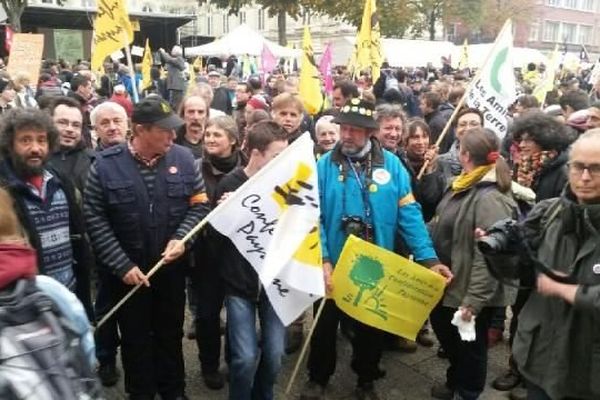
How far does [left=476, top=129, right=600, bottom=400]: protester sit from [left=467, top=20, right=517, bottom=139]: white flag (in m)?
2.75

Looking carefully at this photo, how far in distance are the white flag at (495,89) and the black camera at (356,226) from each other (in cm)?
220

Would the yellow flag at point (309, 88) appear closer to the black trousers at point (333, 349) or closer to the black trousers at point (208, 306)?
the black trousers at point (208, 306)

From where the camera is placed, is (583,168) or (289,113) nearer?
(583,168)

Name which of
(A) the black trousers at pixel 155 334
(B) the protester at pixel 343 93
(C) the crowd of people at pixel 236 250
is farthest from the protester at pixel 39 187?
(B) the protester at pixel 343 93

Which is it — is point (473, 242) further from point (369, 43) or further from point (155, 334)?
point (369, 43)

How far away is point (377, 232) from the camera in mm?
3787

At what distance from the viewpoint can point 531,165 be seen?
4.23 metres

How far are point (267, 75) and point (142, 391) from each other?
39.7ft

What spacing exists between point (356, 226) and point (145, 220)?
1.26m

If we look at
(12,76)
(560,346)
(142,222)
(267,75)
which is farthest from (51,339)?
(267,75)

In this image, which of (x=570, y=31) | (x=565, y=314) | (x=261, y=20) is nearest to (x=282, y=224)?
(x=565, y=314)

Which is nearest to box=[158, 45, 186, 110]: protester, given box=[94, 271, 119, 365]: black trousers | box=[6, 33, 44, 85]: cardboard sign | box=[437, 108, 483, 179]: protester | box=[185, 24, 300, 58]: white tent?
box=[6, 33, 44, 85]: cardboard sign

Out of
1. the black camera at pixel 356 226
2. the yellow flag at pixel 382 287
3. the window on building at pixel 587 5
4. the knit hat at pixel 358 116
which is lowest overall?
the yellow flag at pixel 382 287

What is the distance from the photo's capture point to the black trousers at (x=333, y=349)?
396cm
